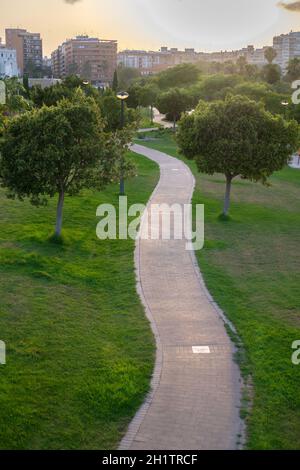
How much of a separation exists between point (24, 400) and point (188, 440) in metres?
2.44

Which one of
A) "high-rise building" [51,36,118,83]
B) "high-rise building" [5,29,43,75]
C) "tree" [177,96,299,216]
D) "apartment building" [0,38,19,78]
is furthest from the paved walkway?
"high-rise building" [5,29,43,75]

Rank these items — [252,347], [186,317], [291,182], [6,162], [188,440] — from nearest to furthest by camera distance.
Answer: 1. [188,440]
2. [252,347]
3. [186,317]
4. [6,162]
5. [291,182]

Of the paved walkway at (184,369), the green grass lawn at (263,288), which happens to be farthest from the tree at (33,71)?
the paved walkway at (184,369)

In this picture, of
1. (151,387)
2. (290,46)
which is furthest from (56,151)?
(290,46)

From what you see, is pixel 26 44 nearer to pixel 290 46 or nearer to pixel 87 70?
pixel 87 70

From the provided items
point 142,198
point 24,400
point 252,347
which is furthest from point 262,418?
point 142,198

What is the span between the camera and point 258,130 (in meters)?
19.9

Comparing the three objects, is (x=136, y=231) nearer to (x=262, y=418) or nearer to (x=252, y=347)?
(x=252, y=347)

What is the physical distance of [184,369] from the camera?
30.8 feet

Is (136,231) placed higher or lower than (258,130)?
lower

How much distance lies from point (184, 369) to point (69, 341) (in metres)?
2.18

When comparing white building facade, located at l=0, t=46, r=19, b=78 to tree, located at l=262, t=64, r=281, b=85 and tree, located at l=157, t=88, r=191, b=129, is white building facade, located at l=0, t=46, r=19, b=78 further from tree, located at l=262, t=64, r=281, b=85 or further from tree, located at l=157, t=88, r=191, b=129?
tree, located at l=157, t=88, r=191, b=129

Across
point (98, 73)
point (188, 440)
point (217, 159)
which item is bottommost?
point (188, 440)

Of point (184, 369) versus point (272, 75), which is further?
point (272, 75)
